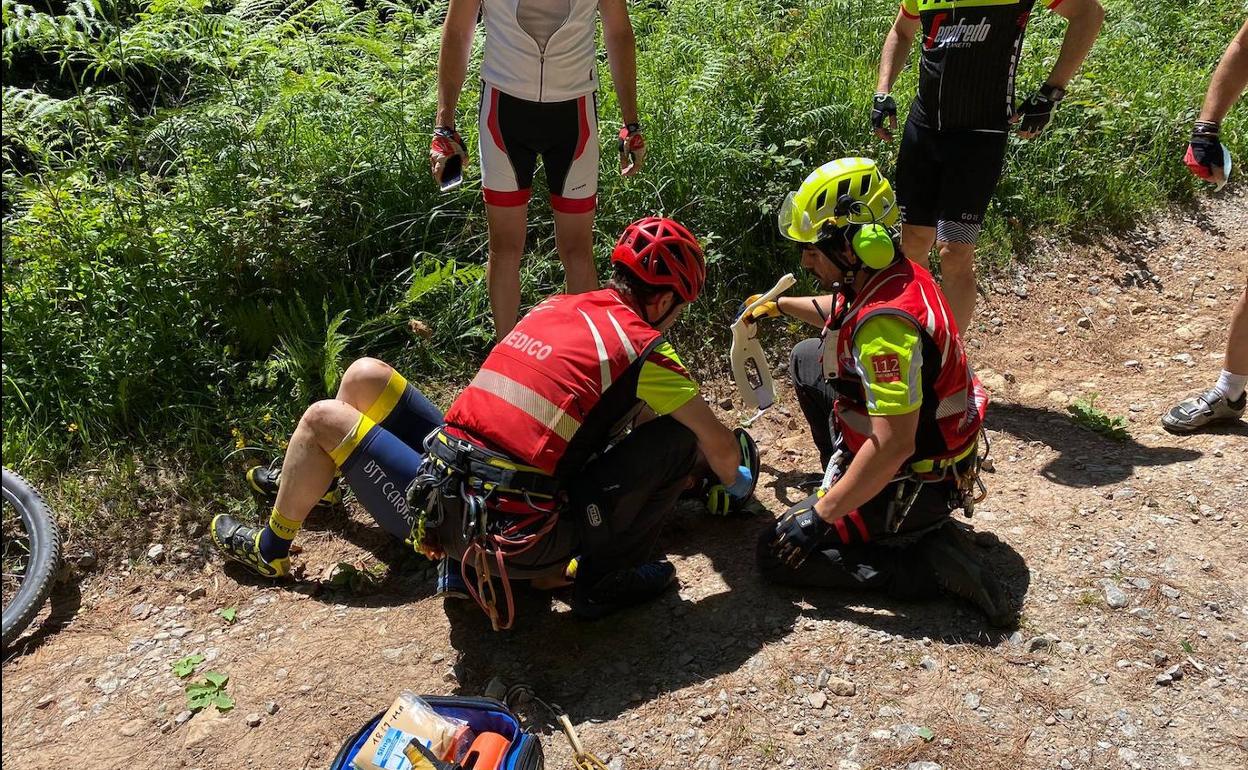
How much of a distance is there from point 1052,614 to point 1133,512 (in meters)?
0.89

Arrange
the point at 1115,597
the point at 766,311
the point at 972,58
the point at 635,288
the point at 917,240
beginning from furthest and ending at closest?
the point at 917,240 < the point at 972,58 < the point at 766,311 < the point at 1115,597 < the point at 635,288

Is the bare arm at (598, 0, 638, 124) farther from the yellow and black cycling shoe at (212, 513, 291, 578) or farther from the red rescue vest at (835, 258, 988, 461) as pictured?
the yellow and black cycling shoe at (212, 513, 291, 578)

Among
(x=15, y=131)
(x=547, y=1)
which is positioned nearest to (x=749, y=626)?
(x=547, y=1)

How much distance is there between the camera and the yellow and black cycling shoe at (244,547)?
13.7 feet

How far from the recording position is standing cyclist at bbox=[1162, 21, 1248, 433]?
4309mm

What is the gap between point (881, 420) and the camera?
3305 mm

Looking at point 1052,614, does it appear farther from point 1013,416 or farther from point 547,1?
point 547,1

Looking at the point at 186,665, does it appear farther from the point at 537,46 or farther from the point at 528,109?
the point at 537,46

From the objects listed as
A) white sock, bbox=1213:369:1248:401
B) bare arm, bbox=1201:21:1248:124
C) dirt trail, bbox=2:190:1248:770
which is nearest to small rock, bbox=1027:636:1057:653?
dirt trail, bbox=2:190:1248:770

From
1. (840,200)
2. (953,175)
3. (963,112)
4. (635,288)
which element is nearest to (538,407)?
(635,288)

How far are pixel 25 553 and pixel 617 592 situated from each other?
2956 millimetres

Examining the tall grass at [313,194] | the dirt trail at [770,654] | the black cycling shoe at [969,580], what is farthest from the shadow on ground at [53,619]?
the black cycling shoe at [969,580]

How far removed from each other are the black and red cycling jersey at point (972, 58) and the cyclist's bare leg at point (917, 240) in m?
0.54

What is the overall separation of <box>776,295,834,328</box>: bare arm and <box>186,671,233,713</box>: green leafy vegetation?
2943 millimetres
